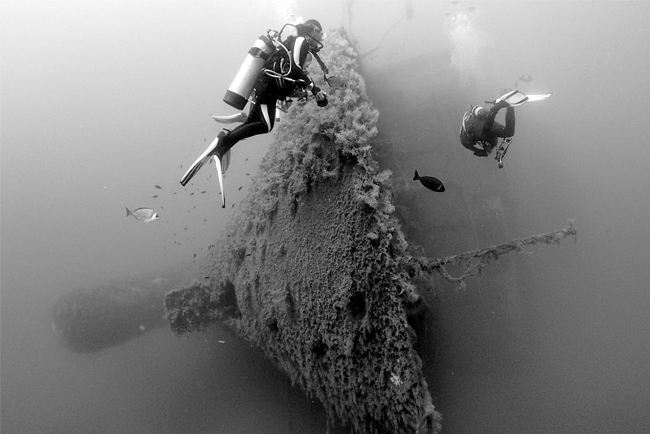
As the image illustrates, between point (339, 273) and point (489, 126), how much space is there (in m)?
3.03

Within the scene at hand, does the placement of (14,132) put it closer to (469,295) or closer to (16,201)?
(16,201)

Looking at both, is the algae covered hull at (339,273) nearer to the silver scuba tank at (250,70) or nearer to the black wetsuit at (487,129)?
the silver scuba tank at (250,70)

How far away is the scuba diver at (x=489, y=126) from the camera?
4.11 meters

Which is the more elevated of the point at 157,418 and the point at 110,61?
the point at 110,61

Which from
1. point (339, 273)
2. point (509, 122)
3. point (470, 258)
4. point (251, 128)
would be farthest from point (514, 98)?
point (251, 128)

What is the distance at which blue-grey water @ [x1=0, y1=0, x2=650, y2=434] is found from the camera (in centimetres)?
534

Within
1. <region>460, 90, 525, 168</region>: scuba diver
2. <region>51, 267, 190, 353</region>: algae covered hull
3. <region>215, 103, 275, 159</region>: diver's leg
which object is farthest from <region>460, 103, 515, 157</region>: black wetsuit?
<region>51, 267, 190, 353</region>: algae covered hull

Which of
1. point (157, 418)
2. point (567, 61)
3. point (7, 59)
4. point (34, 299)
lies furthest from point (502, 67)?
point (7, 59)

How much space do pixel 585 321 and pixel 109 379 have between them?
12172 millimetres

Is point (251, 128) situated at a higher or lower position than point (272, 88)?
lower

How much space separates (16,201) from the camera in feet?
50.1

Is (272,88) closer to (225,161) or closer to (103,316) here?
(225,161)

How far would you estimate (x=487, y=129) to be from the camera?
427cm

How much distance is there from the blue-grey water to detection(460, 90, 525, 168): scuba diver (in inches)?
35.4
